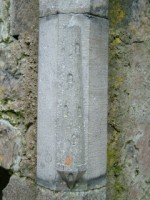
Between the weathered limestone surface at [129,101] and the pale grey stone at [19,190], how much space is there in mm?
375

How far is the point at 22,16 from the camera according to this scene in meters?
1.77

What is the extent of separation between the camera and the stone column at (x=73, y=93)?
4.79 feet

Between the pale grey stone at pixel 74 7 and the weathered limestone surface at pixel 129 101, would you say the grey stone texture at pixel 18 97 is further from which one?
the weathered limestone surface at pixel 129 101

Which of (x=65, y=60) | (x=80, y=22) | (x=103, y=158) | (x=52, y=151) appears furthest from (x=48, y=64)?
(x=103, y=158)

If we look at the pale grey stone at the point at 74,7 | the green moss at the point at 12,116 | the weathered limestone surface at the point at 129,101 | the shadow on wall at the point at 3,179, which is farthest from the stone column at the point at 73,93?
the shadow on wall at the point at 3,179

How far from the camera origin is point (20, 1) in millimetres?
1771

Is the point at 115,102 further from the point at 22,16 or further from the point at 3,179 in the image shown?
the point at 3,179

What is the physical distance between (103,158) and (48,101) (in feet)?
1.16

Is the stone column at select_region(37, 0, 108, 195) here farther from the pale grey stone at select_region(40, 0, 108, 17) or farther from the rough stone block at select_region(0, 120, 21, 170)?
the rough stone block at select_region(0, 120, 21, 170)

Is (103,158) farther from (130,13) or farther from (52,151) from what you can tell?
(130,13)

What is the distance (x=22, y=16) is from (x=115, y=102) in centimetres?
63

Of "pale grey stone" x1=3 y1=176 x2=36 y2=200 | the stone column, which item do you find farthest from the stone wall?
the stone column

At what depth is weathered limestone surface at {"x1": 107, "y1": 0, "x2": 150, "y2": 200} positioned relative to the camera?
1703 millimetres

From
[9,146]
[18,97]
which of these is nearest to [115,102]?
[18,97]
